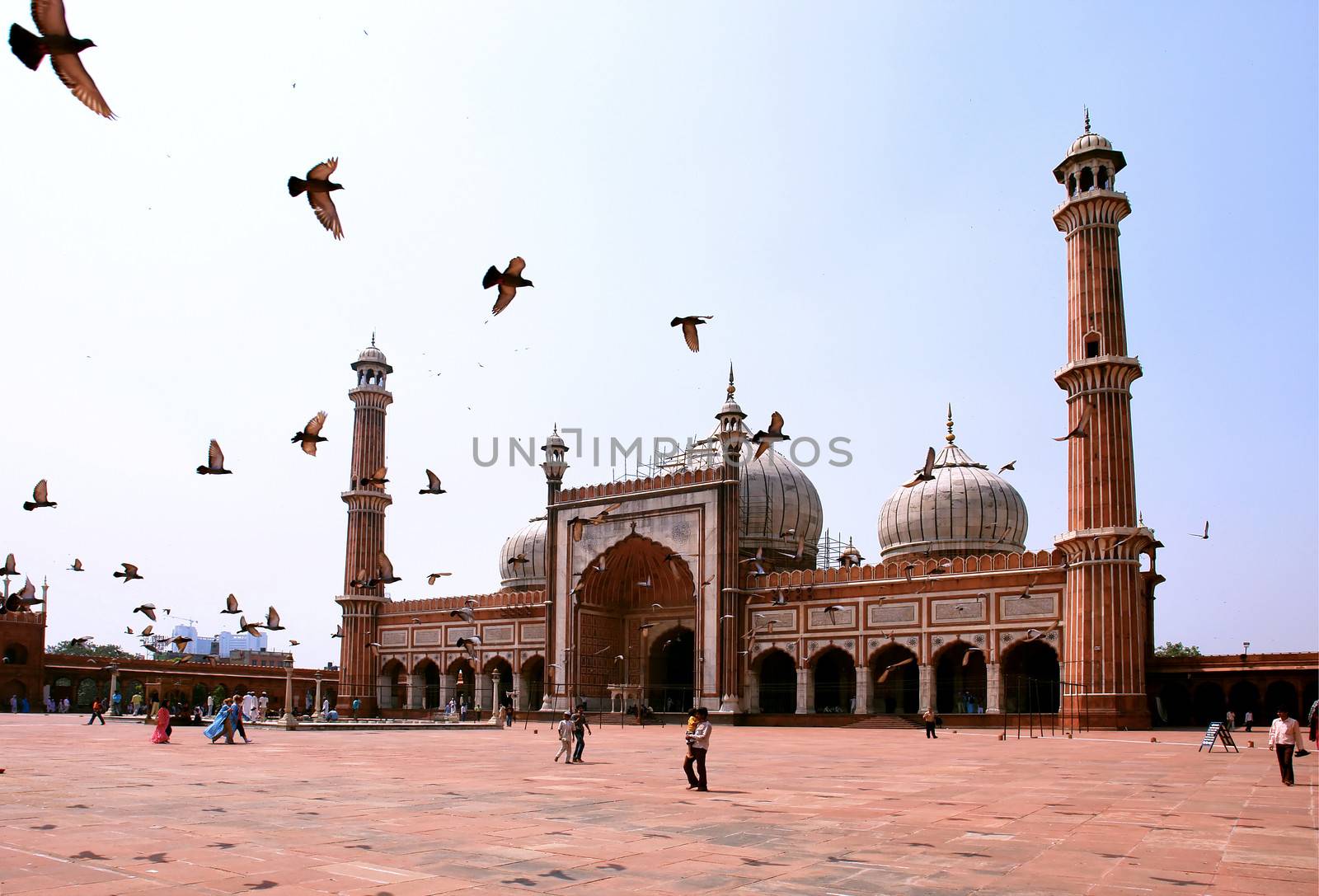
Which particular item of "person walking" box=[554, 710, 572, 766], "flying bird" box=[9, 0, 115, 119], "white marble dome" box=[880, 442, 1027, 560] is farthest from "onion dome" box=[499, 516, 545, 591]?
"flying bird" box=[9, 0, 115, 119]

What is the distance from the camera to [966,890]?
6383 millimetres

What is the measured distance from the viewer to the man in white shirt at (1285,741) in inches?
497

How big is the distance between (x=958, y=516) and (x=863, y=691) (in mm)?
7699

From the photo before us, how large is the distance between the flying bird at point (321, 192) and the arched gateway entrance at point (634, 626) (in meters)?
29.4

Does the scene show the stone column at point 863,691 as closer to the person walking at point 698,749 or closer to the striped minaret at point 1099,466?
the striped minaret at point 1099,466

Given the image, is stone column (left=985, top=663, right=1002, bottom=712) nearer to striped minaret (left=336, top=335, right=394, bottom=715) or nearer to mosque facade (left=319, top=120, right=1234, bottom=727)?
mosque facade (left=319, top=120, right=1234, bottom=727)

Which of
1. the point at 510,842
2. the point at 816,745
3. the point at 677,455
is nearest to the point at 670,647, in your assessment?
the point at 677,455

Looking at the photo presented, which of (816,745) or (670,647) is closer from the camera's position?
(816,745)

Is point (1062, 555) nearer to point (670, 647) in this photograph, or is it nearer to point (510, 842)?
point (670, 647)

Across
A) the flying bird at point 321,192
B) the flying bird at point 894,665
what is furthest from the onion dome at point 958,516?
the flying bird at point 321,192

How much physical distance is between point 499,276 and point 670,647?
32609mm

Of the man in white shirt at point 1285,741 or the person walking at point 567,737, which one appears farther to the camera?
the person walking at point 567,737

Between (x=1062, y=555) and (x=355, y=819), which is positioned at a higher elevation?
(x=1062, y=555)

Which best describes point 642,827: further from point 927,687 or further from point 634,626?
point 634,626
